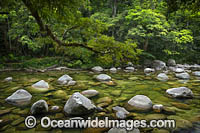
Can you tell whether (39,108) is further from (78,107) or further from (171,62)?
(171,62)

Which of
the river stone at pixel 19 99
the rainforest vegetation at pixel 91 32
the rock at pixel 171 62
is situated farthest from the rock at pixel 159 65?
the river stone at pixel 19 99

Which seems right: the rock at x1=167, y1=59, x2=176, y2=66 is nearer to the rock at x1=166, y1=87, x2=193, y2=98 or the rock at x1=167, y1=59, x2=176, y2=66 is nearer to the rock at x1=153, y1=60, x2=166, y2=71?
the rock at x1=153, y1=60, x2=166, y2=71

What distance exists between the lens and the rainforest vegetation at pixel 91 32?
2.96m

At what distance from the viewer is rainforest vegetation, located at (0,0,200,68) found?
2959 millimetres

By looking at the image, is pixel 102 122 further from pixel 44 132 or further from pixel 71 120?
pixel 44 132

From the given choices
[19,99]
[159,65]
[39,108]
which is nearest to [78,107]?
[39,108]

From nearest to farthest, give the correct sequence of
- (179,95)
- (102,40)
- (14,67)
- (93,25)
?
(179,95)
(102,40)
(93,25)
(14,67)

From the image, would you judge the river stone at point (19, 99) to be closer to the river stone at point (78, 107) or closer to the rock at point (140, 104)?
the river stone at point (78, 107)

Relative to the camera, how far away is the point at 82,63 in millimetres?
10703

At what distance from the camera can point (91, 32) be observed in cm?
414

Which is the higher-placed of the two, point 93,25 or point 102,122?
point 93,25

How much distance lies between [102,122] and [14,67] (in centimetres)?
912

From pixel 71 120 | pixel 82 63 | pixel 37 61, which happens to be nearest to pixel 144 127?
pixel 71 120

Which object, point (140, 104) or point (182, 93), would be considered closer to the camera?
point (140, 104)
